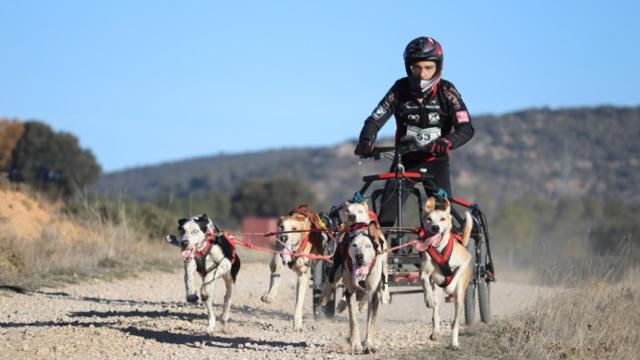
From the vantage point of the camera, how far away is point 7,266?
51.8 ft

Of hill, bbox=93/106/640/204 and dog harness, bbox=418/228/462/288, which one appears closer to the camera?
dog harness, bbox=418/228/462/288

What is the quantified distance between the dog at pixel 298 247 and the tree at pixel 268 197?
4802 centimetres

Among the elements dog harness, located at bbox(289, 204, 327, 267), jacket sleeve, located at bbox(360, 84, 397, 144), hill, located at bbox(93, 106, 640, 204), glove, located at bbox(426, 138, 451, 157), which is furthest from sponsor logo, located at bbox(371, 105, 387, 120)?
hill, located at bbox(93, 106, 640, 204)

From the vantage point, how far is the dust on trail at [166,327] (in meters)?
9.11

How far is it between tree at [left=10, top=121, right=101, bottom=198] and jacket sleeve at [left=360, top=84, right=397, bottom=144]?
32.5 m

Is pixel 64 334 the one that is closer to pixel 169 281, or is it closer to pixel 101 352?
pixel 101 352

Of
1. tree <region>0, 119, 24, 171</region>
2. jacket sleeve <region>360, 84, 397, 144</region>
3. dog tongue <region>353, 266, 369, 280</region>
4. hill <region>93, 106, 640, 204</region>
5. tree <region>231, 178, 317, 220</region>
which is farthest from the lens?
hill <region>93, 106, 640, 204</region>

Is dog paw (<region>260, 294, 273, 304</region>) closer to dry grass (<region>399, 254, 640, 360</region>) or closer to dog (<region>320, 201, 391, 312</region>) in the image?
dog (<region>320, 201, 391, 312</region>)

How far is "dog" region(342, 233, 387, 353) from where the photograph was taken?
855 cm

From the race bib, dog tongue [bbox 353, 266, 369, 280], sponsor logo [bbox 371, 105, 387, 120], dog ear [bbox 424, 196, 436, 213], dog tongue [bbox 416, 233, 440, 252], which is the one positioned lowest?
dog tongue [bbox 353, 266, 369, 280]

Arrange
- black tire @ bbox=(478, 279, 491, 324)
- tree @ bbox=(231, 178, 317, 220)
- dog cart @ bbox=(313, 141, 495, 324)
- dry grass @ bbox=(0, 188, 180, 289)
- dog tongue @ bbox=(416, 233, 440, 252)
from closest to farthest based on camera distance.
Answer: dog tongue @ bbox=(416, 233, 440, 252)
dog cart @ bbox=(313, 141, 495, 324)
black tire @ bbox=(478, 279, 491, 324)
dry grass @ bbox=(0, 188, 180, 289)
tree @ bbox=(231, 178, 317, 220)

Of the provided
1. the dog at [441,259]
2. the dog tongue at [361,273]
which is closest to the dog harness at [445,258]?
the dog at [441,259]

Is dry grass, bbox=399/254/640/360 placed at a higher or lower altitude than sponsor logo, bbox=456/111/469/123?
lower

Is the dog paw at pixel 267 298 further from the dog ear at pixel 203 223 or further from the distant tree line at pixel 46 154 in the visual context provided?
the distant tree line at pixel 46 154
